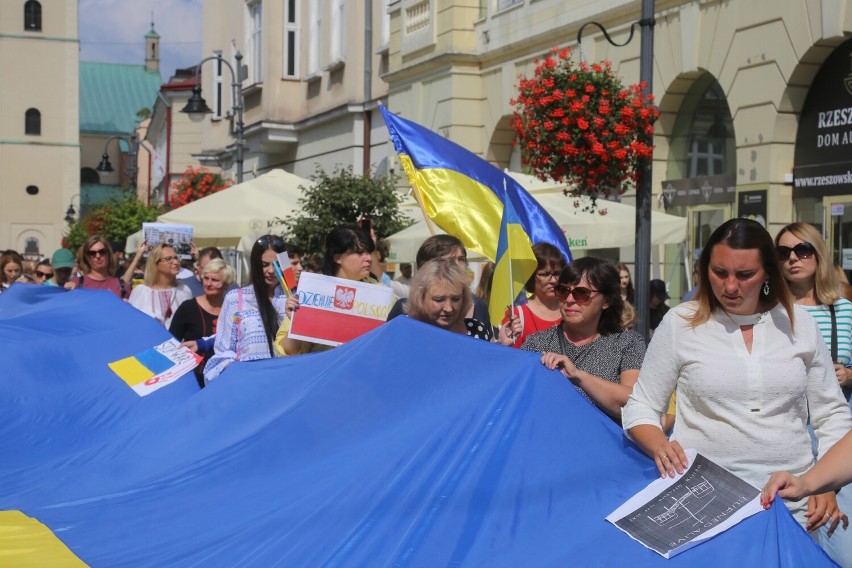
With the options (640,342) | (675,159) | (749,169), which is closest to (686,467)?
(640,342)

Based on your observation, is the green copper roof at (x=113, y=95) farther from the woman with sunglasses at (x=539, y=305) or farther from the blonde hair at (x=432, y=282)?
the blonde hair at (x=432, y=282)

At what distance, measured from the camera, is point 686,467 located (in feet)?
14.2

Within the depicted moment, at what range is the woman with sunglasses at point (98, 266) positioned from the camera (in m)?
12.4

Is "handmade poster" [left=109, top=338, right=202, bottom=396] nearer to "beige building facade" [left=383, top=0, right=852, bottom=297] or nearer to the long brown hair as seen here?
the long brown hair

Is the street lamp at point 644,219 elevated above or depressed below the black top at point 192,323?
above

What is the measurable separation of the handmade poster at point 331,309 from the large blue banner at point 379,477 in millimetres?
393

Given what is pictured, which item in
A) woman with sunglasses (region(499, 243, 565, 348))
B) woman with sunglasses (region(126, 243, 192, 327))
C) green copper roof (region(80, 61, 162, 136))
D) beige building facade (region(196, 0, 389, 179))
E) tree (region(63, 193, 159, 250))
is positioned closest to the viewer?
woman with sunglasses (region(499, 243, 565, 348))

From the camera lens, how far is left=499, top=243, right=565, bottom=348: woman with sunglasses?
7273mm

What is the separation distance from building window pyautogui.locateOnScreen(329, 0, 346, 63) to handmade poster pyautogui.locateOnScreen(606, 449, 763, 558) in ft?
87.2

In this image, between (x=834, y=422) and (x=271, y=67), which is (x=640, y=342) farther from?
(x=271, y=67)

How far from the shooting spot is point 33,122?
8900 cm

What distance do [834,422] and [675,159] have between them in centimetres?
1416

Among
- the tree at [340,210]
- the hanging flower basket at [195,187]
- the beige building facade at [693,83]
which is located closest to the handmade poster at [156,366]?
the beige building facade at [693,83]

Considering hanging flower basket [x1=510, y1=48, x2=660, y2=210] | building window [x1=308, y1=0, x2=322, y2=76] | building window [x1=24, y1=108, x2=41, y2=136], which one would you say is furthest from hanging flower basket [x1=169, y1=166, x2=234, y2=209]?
building window [x1=24, y1=108, x2=41, y2=136]
